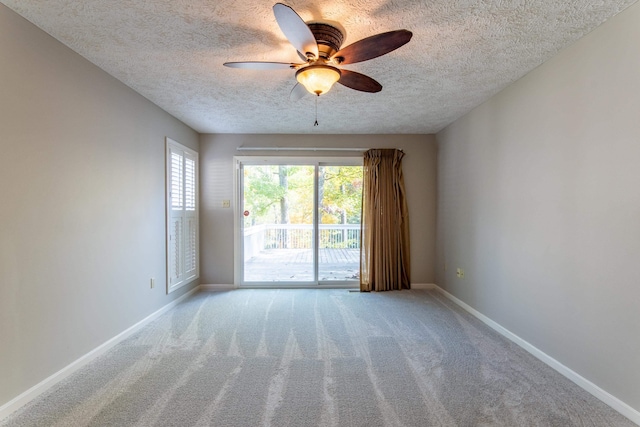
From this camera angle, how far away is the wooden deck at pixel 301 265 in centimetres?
478

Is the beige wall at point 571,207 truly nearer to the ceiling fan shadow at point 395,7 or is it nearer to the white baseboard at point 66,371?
the ceiling fan shadow at point 395,7

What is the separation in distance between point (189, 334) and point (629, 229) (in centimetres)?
351

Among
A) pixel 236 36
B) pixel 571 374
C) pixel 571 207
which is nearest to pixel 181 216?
pixel 236 36

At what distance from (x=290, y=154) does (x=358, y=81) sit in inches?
103

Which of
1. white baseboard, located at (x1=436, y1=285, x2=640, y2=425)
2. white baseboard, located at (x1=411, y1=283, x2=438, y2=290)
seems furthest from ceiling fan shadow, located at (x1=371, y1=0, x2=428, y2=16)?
white baseboard, located at (x1=411, y1=283, x2=438, y2=290)

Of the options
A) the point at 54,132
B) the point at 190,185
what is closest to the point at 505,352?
the point at 54,132

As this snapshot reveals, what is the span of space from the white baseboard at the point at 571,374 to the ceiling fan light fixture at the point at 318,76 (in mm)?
2668

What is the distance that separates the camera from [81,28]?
6.50 feet

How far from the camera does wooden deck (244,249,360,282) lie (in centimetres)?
478

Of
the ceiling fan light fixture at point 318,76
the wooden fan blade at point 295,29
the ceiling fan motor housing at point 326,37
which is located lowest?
the ceiling fan light fixture at point 318,76

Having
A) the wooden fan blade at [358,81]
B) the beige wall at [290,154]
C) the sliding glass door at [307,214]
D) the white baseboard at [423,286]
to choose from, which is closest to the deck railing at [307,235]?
the sliding glass door at [307,214]

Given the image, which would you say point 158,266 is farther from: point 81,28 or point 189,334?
point 81,28

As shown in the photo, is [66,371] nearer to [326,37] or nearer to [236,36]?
[236,36]

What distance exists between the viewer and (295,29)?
1582mm
